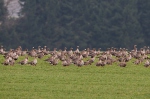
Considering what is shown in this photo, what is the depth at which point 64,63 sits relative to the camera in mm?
30078

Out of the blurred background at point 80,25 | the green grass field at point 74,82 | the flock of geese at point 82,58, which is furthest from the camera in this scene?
the blurred background at point 80,25

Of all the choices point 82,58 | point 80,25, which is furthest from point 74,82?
point 80,25

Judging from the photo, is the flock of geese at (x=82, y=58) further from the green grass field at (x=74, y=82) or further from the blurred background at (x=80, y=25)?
the blurred background at (x=80, y=25)

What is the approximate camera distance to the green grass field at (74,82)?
23.0 metres

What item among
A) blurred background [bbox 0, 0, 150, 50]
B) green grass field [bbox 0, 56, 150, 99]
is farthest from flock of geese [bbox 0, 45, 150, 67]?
blurred background [bbox 0, 0, 150, 50]

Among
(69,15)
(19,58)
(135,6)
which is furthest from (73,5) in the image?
(19,58)

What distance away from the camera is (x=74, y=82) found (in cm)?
2544

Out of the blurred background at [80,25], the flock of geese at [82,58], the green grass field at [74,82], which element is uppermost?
the blurred background at [80,25]

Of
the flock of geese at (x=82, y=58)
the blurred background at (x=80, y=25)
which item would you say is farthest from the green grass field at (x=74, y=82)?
the blurred background at (x=80, y=25)

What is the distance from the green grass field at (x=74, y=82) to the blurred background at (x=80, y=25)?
34576 millimetres

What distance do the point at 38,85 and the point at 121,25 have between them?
1646 inches

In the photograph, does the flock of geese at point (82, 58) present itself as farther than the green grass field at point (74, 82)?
Yes

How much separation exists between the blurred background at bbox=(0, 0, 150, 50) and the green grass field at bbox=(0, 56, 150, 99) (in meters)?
34.6

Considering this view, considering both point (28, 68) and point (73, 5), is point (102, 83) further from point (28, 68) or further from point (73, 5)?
point (73, 5)
